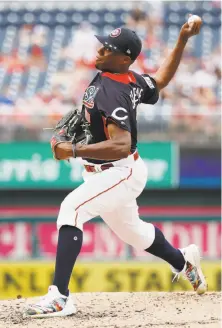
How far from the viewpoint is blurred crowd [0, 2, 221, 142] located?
34.2ft

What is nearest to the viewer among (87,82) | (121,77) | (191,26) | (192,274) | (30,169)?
(121,77)

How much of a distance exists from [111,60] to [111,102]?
341mm

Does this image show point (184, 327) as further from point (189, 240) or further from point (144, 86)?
point (189, 240)

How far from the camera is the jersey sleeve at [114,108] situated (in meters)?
4.71

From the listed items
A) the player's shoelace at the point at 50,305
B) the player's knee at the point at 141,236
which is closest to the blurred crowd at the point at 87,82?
the player's knee at the point at 141,236

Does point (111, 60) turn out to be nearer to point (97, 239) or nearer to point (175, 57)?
point (175, 57)

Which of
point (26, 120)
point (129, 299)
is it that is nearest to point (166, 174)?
point (26, 120)

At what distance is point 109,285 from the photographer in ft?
29.9

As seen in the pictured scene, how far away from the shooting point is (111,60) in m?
4.94

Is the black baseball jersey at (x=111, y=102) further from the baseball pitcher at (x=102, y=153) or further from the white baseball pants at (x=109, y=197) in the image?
the white baseball pants at (x=109, y=197)

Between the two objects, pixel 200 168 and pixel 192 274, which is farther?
pixel 200 168

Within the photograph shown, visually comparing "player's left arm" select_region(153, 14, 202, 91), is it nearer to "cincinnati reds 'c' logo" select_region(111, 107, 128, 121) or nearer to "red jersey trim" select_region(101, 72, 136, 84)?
"red jersey trim" select_region(101, 72, 136, 84)

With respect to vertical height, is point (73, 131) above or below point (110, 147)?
above

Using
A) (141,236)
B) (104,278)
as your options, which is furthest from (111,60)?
(104,278)
